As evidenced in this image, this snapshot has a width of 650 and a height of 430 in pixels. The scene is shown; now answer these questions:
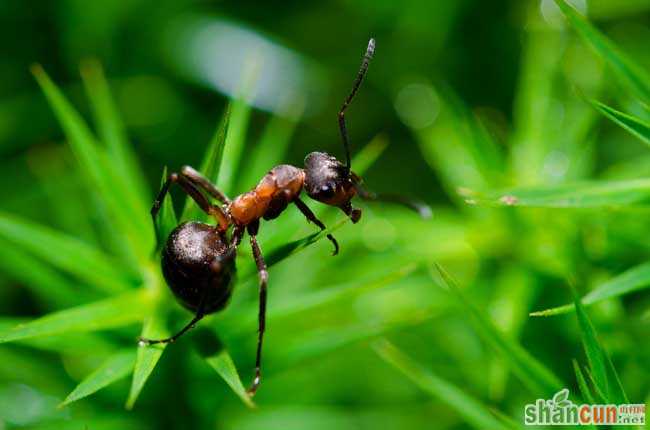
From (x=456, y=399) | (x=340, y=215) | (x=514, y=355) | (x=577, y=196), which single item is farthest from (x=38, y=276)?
(x=577, y=196)

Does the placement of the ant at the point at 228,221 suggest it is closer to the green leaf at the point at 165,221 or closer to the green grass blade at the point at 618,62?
the green leaf at the point at 165,221

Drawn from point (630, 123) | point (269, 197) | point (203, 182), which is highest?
point (630, 123)

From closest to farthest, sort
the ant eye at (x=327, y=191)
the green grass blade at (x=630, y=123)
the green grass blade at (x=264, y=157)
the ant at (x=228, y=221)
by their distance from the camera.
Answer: the green grass blade at (x=630, y=123)
the ant at (x=228, y=221)
the ant eye at (x=327, y=191)
the green grass blade at (x=264, y=157)

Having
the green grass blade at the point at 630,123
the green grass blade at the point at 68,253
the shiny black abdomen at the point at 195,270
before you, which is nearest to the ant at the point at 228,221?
the shiny black abdomen at the point at 195,270

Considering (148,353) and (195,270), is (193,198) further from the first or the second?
(148,353)

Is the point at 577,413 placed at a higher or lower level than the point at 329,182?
lower

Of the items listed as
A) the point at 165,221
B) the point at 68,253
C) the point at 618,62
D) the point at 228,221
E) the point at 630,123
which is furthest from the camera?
the point at 228,221

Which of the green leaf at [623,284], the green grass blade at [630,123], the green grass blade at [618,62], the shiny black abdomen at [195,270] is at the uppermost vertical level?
the green grass blade at [618,62]

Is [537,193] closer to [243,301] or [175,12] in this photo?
[243,301]
